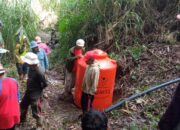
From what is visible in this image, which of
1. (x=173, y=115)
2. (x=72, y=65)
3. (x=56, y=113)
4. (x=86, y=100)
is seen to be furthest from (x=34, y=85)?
(x=173, y=115)

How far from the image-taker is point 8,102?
14.2 ft

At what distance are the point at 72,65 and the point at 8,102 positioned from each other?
3.04 m

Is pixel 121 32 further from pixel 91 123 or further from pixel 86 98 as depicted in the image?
pixel 91 123

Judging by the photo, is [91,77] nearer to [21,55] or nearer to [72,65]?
[72,65]

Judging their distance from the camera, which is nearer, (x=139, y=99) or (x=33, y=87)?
(x=33, y=87)

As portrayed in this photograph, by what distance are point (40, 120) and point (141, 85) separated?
7.54ft

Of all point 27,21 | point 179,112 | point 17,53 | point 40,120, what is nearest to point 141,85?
point 40,120

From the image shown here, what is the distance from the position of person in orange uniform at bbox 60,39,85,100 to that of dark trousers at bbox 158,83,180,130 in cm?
411

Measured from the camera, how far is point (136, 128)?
539 centimetres

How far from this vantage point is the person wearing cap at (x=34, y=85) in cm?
536

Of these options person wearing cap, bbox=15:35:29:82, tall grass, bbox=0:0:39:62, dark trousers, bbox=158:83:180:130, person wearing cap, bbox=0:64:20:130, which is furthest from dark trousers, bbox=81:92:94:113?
tall grass, bbox=0:0:39:62

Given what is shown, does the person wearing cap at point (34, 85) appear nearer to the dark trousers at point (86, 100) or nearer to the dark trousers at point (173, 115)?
the dark trousers at point (86, 100)

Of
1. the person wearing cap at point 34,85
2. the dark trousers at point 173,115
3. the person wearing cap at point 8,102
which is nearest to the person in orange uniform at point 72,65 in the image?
the person wearing cap at point 34,85

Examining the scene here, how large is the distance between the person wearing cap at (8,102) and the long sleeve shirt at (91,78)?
67.9 inches
